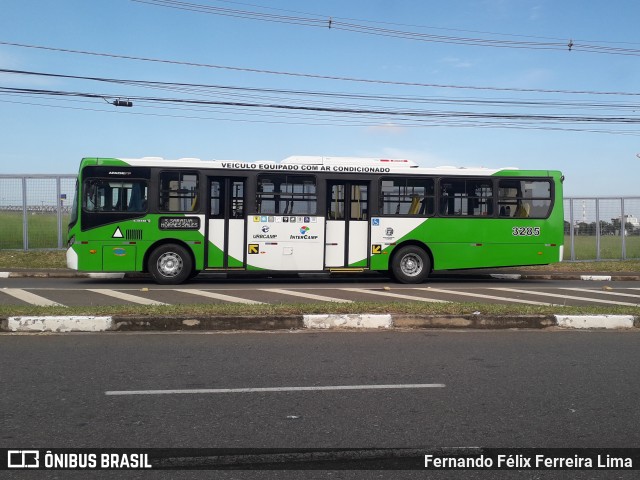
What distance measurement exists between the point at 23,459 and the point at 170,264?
10917 mm

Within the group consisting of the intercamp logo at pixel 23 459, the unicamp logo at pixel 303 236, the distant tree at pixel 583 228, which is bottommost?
the intercamp logo at pixel 23 459

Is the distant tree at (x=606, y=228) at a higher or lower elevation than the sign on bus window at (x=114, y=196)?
lower

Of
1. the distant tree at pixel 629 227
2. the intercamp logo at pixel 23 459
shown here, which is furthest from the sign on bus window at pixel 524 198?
the intercamp logo at pixel 23 459

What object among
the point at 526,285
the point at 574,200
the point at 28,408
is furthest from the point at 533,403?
the point at 574,200

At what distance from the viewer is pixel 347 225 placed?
15.3 meters

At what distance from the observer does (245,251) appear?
1479 cm

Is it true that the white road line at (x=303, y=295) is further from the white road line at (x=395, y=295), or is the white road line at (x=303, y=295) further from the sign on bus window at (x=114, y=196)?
the sign on bus window at (x=114, y=196)

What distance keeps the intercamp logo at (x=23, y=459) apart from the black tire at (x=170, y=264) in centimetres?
1072

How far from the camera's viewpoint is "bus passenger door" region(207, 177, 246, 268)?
14.7 metres

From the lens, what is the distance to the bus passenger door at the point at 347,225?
1520 cm

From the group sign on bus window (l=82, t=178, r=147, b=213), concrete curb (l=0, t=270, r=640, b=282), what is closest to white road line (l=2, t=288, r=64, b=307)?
sign on bus window (l=82, t=178, r=147, b=213)

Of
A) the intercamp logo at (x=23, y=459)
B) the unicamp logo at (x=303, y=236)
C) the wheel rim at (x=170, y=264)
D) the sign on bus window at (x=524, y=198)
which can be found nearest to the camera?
the intercamp logo at (x=23, y=459)

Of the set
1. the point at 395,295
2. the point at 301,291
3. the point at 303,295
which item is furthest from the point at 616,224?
the point at 303,295

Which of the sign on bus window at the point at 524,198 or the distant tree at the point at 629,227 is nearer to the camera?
the sign on bus window at the point at 524,198
